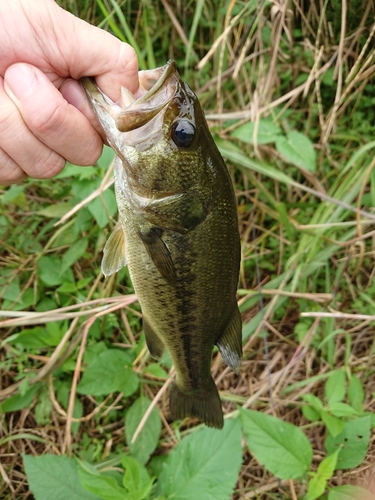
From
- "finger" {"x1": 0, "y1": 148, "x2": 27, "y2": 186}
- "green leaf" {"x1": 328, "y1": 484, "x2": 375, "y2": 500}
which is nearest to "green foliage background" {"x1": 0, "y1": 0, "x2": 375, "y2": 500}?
"green leaf" {"x1": 328, "y1": 484, "x2": 375, "y2": 500}

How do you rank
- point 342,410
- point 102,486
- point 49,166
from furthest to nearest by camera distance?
point 342,410, point 102,486, point 49,166

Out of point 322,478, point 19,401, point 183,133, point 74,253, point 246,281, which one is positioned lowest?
point 19,401

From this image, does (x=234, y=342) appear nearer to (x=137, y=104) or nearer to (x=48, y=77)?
(x=137, y=104)

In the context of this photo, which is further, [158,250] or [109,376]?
[109,376]

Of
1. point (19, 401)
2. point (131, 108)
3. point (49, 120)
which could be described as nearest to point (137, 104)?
point (131, 108)

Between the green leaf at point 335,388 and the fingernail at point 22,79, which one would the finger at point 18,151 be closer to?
the fingernail at point 22,79

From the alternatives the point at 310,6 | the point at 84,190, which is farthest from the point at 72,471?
the point at 310,6

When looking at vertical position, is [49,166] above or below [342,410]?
above

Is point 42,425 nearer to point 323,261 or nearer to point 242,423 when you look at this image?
point 242,423
